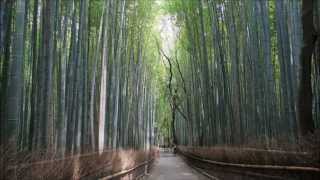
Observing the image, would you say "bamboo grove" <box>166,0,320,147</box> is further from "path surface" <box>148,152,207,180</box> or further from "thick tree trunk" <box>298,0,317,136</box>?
"path surface" <box>148,152,207,180</box>

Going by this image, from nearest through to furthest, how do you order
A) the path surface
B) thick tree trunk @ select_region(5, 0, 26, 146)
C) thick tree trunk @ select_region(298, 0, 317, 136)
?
thick tree trunk @ select_region(5, 0, 26, 146)
thick tree trunk @ select_region(298, 0, 317, 136)
the path surface

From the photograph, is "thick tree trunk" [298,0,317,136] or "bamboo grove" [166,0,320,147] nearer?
"thick tree trunk" [298,0,317,136]

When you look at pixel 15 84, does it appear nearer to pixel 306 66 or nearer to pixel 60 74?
pixel 60 74

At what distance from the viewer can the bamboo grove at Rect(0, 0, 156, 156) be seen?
3480 millimetres

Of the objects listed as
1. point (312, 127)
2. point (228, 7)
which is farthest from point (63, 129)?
point (228, 7)

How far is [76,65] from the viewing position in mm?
5848

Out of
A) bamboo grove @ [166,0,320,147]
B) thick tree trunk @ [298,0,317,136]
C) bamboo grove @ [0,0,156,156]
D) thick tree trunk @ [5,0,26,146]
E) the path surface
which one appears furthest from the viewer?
the path surface

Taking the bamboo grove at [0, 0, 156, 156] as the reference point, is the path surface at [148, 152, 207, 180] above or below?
below

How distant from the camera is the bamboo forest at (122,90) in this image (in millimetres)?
3568

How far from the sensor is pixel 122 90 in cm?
1014

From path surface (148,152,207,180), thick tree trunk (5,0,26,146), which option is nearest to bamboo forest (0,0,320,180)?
thick tree trunk (5,0,26,146)

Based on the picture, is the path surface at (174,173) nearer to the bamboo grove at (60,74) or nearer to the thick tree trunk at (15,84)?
the bamboo grove at (60,74)

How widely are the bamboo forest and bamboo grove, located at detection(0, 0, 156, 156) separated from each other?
18mm

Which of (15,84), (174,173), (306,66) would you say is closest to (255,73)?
(306,66)
